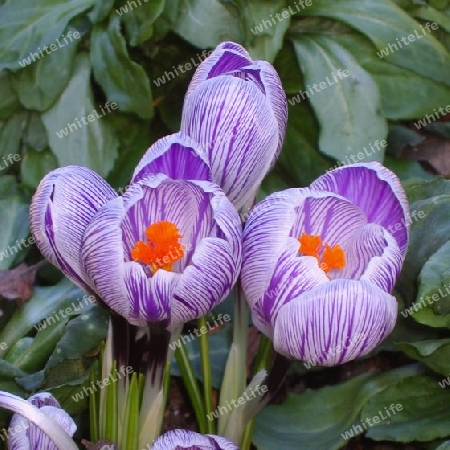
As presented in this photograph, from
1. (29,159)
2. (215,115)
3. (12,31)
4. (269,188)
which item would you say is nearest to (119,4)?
(12,31)

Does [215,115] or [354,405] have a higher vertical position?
[215,115]

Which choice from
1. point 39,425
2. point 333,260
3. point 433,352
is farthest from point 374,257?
point 39,425

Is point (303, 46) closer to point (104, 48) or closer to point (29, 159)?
point (104, 48)

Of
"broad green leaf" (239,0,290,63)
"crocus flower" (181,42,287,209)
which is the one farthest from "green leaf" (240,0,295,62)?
"crocus flower" (181,42,287,209)

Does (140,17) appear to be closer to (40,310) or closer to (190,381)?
(40,310)

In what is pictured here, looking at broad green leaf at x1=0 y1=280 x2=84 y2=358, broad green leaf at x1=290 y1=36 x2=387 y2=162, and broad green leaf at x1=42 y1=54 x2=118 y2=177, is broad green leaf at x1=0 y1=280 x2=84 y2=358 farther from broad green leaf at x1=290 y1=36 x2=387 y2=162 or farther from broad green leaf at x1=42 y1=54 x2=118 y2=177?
broad green leaf at x1=290 y1=36 x2=387 y2=162

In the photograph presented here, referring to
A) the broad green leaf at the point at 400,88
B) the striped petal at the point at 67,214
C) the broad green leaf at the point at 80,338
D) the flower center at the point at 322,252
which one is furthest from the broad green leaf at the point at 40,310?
the broad green leaf at the point at 400,88

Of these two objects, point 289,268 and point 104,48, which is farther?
point 104,48
